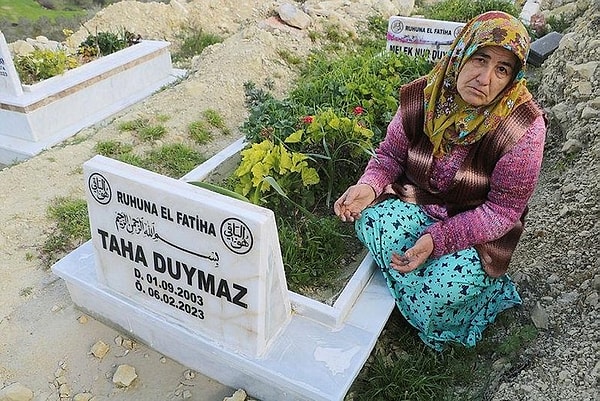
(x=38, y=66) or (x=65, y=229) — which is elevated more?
(x=38, y=66)

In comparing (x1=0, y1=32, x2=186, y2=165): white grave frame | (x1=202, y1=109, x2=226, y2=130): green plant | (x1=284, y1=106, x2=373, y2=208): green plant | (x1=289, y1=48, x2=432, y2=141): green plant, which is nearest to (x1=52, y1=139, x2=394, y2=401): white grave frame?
(x1=284, y1=106, x2=373, y2=208): green plant

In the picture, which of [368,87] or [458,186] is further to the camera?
[368,87]

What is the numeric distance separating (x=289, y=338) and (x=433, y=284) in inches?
26.8

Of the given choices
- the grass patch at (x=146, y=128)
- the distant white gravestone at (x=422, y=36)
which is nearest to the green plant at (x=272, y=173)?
the grass patch at (x=146, y=128)

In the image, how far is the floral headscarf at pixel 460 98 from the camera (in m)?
2.07

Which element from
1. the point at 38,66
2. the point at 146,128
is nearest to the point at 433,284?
the point at 146,128

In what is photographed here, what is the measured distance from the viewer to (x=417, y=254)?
7.77ft

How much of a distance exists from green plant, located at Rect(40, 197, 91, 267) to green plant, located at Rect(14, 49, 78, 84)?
2.09m

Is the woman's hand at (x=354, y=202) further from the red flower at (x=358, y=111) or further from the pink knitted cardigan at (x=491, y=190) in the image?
the red flower at (x=358, y=111)

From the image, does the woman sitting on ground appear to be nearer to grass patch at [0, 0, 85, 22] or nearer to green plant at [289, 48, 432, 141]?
green plant at [289, 48, 432, 141]

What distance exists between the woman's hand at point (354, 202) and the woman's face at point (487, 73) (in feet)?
2.02

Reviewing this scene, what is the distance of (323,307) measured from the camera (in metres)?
2.44

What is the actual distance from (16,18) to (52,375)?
1868cm

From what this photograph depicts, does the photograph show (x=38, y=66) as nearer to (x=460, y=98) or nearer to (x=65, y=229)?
(x=65, y=229)
